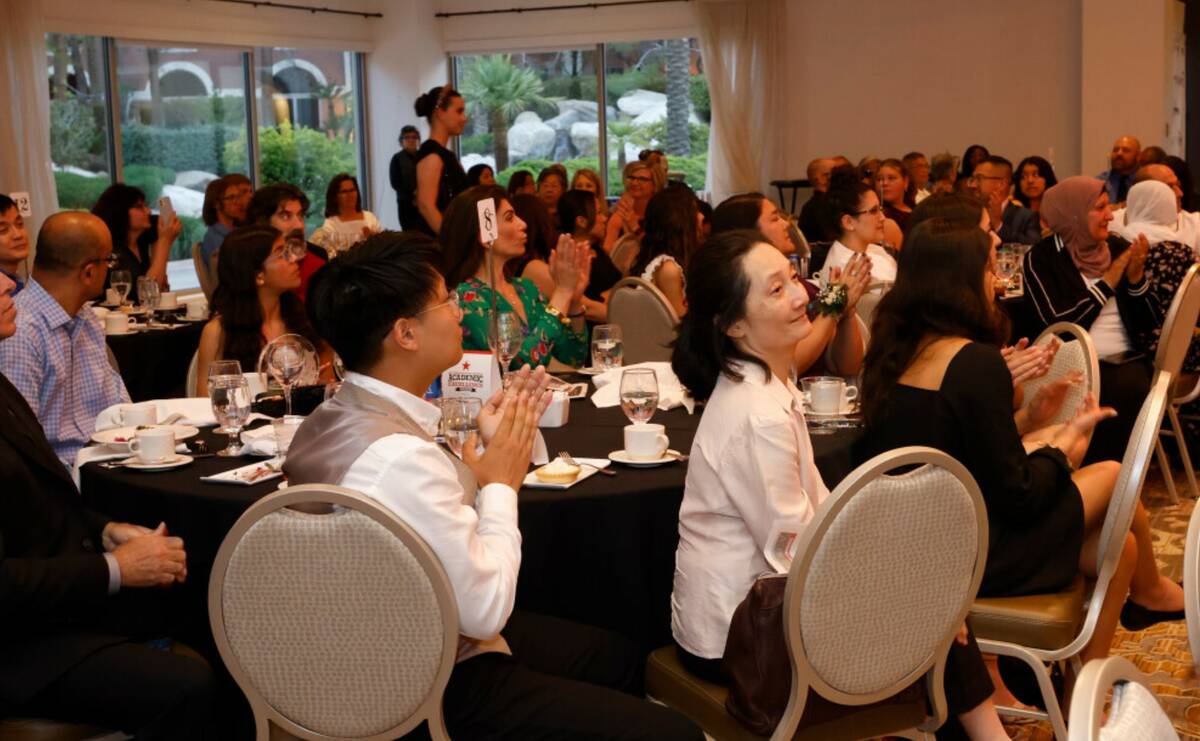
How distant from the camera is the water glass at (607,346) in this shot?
13.8ft

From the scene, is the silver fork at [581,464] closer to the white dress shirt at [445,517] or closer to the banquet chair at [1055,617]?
the white dress shirt at [445,517]

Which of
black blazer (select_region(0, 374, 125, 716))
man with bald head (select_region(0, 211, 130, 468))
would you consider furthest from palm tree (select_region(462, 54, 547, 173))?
black blazer (select_region(0, 374, 125, 716))

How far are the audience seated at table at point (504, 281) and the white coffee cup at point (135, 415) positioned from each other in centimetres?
103

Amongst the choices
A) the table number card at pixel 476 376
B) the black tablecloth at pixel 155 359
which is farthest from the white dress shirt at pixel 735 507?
the black tablecloth at pixel 155 359

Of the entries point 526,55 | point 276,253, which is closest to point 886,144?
point 526,55

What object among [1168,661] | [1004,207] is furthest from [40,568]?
[1004,207]

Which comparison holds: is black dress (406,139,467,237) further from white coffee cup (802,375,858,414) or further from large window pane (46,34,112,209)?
white coffee cup (802,375,858,414)

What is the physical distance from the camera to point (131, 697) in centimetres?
255

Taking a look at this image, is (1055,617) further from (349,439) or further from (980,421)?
(349,439)

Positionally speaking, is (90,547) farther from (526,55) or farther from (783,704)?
(526,55)

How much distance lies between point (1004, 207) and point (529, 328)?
20.7 feet

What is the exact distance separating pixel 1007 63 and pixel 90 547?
12708 millimetres

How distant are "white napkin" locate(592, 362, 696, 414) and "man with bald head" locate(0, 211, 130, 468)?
5.06 feet

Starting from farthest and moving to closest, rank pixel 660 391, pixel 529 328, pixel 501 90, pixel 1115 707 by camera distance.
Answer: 1. pixel 501 90
2. pixel 529 328
3. pixel 660 391
4. pixel 1115 707
